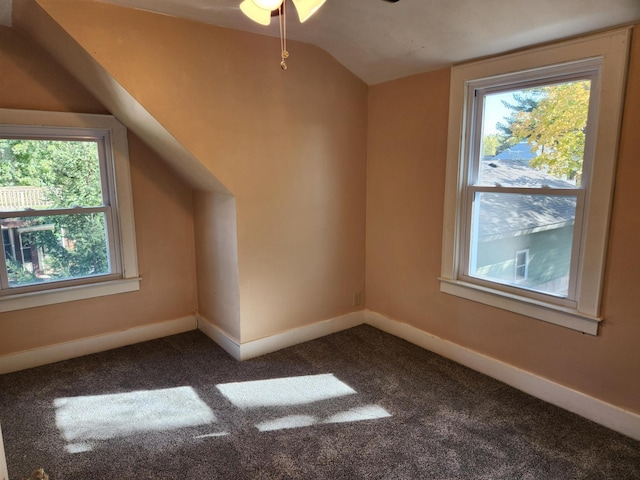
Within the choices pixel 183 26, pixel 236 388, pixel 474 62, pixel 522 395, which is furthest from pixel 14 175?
pixel 522 395

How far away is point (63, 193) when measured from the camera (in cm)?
300

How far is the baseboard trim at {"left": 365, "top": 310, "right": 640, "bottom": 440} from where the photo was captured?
2203 millimetres

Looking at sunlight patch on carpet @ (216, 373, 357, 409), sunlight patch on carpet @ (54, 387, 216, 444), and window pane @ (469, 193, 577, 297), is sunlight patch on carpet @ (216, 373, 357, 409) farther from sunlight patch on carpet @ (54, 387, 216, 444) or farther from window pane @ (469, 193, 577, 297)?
window pane @ (469, 193, 577, 297)

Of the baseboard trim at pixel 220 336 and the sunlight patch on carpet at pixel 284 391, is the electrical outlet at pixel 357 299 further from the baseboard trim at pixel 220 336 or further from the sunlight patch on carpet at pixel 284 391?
the baseboard trim at pixel 220 336

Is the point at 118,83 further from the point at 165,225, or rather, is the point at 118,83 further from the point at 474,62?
the point at 474,62

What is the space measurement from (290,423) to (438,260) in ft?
5.12

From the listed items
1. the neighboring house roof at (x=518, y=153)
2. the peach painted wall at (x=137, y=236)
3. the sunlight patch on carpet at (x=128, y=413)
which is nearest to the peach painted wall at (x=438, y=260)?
the neighboring house roof at (x=518, y=153)

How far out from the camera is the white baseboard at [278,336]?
308 centimetres

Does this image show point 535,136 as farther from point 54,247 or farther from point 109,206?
point 54,247

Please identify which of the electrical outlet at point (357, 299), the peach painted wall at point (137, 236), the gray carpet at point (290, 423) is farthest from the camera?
the electrical outlet at point (357, 299)

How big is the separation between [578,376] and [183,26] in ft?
10.2

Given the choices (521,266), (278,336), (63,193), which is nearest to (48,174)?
(63,193)

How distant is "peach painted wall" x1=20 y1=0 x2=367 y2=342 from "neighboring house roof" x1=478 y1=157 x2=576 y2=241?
1132 mm

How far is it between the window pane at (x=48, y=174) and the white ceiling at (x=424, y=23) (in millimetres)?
881
